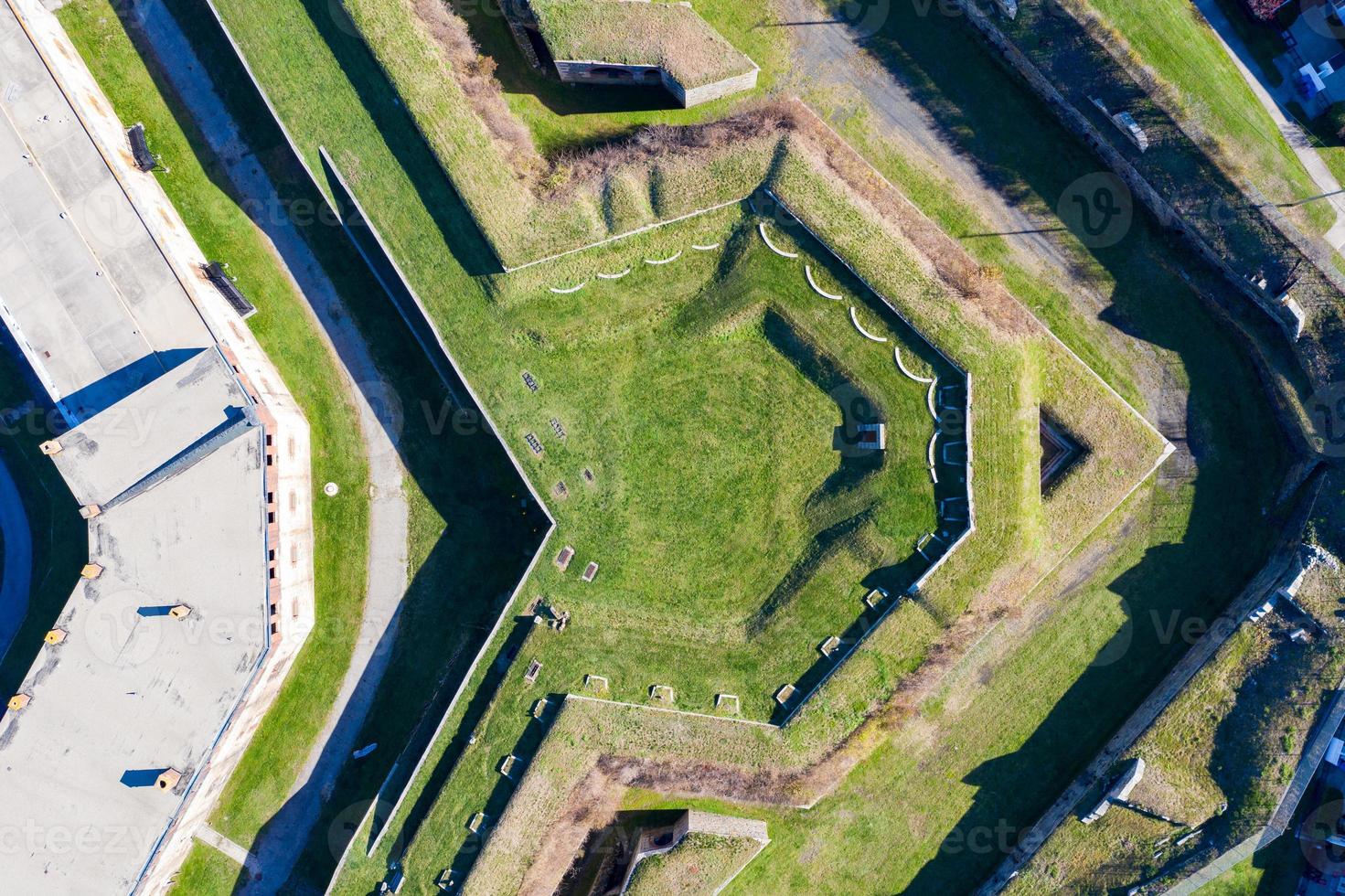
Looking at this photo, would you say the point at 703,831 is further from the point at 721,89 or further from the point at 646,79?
the point at 646,79

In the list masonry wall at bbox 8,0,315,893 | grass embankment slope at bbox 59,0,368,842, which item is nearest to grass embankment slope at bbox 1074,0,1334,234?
grass embankment slope at bbox 59,0,368,842

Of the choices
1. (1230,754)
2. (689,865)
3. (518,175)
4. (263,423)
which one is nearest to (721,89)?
(518,175)

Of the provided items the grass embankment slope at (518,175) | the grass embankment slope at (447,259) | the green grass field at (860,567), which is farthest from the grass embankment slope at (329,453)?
the grass embankment slope at (518,175)

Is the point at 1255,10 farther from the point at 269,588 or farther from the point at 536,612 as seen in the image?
the point at 269,588

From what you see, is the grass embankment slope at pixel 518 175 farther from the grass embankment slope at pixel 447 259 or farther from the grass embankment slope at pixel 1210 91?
the grass embankment slope at pixel 1210 91

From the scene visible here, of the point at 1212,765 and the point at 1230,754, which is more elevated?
the point at 1230,754

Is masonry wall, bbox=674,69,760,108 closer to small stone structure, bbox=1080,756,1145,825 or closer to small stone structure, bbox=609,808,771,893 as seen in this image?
small stone structure, bbox=609,808,771,893

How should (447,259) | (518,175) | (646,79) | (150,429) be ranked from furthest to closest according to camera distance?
(646,79) < (518,175) < (447,259) < (150,429)
